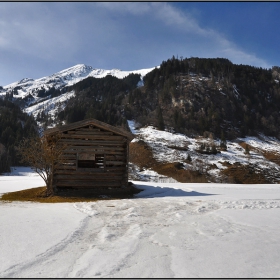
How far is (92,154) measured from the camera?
15.6 meters

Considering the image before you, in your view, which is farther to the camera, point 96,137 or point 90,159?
point 90,159

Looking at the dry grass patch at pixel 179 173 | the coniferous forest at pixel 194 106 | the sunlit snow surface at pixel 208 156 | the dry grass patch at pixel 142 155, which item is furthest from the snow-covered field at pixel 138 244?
the coniferous forest at pixel 194 106

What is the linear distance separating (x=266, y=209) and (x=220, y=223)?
359cm

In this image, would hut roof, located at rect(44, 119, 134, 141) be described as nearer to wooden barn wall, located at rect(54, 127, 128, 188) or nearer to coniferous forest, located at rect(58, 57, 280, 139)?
wooden barn wall, located at rect(54, 127, 128, 188)

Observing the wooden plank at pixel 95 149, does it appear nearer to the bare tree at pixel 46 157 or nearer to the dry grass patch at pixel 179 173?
the bare tree at pixel 46 157

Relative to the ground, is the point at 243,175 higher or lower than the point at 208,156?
lower

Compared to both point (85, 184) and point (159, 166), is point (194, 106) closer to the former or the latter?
point (159, 166)

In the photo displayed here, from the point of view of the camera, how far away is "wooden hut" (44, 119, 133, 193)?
14641mm

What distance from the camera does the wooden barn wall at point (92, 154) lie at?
578 inches

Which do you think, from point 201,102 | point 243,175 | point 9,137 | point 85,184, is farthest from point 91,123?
point 201,102

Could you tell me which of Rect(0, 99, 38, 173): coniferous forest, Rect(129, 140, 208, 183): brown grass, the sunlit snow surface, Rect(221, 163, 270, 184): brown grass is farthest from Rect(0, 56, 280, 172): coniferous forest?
Rect(221, 163, 270, 184): brown grass

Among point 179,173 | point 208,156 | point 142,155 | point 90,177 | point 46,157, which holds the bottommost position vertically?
point 179,173

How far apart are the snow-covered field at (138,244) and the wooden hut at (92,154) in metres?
6.55

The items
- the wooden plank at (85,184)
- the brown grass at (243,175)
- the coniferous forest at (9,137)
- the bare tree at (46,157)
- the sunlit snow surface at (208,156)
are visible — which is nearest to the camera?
the bare tree at (46,157)
